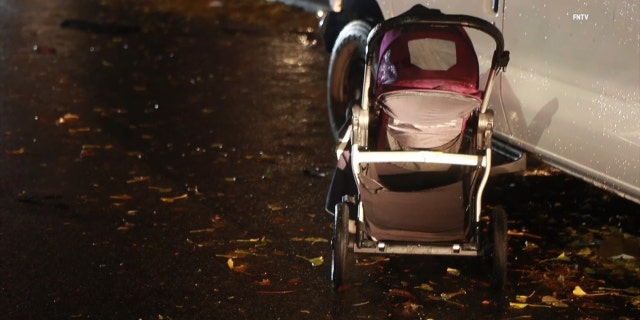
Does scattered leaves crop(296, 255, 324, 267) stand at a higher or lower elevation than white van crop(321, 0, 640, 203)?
lower

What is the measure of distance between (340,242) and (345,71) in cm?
261

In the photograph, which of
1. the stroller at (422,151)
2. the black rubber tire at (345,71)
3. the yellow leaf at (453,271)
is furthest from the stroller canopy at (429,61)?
the black rubber tire at (345,71)

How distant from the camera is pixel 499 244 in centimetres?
518

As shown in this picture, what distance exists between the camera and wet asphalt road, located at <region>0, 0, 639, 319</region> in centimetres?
530

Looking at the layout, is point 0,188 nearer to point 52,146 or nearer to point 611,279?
point 52,146

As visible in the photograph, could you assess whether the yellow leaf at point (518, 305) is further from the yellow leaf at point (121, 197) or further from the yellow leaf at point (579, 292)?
the yellow leaf at point (121, 197)

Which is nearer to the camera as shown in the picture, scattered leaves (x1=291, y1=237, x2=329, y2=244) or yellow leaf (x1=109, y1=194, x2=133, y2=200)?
scattered leaves (x1=291, y1=237, x2=329, y2=244)

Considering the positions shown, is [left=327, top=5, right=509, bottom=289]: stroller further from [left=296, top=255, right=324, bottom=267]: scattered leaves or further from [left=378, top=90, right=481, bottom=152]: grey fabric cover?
[left=296, top=255, right=324, bottom=267]: scattered leaves

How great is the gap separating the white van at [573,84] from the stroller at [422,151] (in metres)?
0.53

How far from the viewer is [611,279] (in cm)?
561

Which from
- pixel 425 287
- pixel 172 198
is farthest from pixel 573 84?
pixel 172 198

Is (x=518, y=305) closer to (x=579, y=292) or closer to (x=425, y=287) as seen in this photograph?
(x=579, y=292)

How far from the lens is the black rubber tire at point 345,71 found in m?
7.33

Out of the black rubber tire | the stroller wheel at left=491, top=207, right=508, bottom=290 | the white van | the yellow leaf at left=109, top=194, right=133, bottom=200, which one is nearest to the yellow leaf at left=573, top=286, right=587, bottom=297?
the stroller wheel at left=491, top=207, right=508, bottom=290
